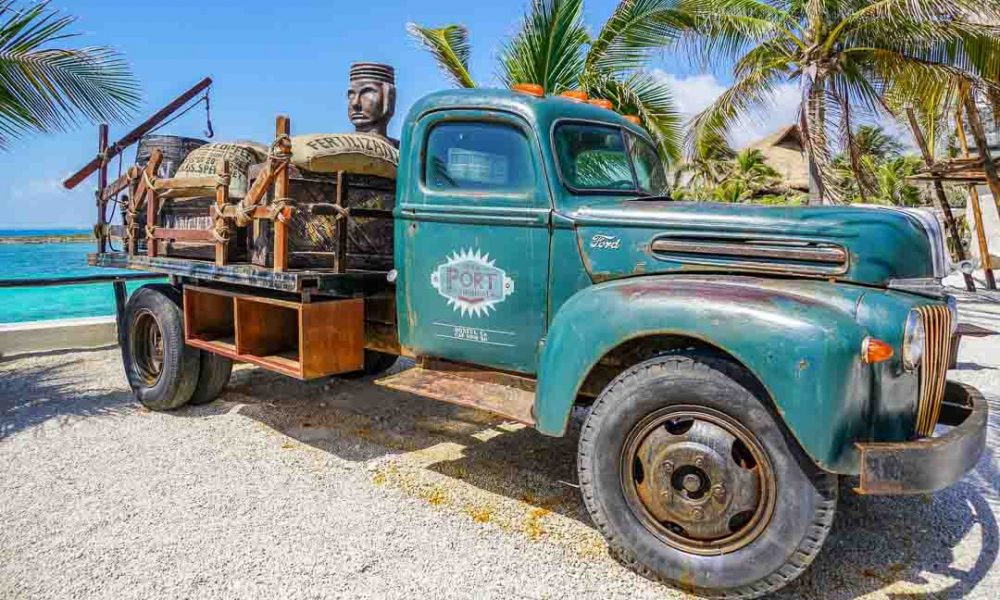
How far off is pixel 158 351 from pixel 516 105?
3.56m

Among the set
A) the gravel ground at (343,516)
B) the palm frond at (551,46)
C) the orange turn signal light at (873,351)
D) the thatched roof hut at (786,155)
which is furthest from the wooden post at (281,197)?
the thatched roof hut at (786,155)

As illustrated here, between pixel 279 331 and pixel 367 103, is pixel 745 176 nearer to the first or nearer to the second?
pixel 367 103

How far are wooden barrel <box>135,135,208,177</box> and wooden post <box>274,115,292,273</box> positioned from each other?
191 centimetres

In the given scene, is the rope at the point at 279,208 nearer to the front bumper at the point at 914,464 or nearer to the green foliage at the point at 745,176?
the front bumper at the point at 914,464

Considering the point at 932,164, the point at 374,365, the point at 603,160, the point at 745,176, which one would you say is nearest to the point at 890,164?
the point at 745,176

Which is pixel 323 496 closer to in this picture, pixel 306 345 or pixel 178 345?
pixel 306 345

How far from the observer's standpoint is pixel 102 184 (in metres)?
5.68

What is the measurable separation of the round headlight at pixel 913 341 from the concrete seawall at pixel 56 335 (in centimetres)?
783

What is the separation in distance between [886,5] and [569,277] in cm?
823

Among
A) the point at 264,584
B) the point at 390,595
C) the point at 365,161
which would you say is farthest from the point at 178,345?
the point at 390,595

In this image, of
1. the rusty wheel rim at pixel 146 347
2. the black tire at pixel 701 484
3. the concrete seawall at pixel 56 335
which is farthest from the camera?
the concrete seawall at pixel 56 335

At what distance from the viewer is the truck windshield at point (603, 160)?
3557 mm

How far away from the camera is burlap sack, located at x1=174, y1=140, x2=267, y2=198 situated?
16.0 feet

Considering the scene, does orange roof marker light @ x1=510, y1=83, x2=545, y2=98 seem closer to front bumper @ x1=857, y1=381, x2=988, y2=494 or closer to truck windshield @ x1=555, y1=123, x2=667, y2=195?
truck windshield @ x1=555, y1=123, x2=667, y2=195
